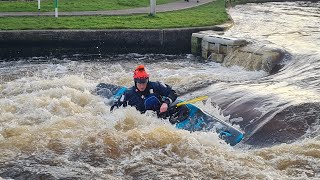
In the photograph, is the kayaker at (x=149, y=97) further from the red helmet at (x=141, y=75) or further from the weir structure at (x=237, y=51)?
the weir structure at (x=237, y=51)

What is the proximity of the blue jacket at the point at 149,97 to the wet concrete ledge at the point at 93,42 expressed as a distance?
6942 millimetres

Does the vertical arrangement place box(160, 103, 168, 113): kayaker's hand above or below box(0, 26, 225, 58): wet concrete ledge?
below

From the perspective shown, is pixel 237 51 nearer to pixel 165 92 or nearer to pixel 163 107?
pixel 165 92

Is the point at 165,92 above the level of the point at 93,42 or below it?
below

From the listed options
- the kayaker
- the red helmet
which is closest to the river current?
the kayaker

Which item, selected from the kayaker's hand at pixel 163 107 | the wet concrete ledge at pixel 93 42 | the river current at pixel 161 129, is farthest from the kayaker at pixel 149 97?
the wet concrete ledge at pixel 93 42

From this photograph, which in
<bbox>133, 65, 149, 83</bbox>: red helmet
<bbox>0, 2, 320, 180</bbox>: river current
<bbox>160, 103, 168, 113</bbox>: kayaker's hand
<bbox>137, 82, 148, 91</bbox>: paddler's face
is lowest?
<bbox>0, 2, 320, 180</bbox>: river current

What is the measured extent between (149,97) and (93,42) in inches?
286

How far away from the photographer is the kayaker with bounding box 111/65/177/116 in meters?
8.89

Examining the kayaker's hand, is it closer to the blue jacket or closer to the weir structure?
the blue jacket

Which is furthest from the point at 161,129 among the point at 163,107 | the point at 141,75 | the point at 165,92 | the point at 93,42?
the point at 93,42

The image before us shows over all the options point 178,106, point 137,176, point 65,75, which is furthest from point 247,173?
A: point 65,75

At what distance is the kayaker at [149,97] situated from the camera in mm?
8891

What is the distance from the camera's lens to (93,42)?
623 inches
